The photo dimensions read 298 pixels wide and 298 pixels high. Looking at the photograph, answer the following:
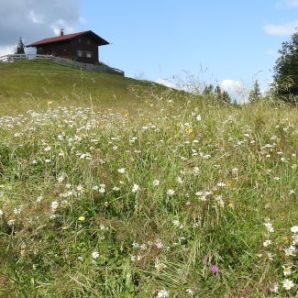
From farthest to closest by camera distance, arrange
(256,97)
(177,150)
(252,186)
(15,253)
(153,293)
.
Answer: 1. (256,97)
2. (177,150)
3. (252,186)
4. (15,253)
5. (153,293)

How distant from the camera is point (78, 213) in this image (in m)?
5.02

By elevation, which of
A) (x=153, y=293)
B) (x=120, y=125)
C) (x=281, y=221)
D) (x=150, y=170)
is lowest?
(x=153, y=293)

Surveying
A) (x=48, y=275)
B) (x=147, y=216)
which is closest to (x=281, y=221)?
(x=147, y=216)

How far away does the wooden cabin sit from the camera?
80750 millimetres

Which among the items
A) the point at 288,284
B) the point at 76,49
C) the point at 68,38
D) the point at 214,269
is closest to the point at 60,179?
the point at 214,269

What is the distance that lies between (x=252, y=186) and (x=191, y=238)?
1.32 meters

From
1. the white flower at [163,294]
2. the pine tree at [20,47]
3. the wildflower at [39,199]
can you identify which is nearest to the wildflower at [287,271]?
the white flower at [163,294]

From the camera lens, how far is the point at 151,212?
494cm

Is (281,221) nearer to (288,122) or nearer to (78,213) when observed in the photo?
(78,213)

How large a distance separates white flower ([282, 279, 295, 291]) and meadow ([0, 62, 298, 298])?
0.03 meters

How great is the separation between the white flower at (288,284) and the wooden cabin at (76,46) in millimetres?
78662

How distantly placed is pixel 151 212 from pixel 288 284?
5.06 ft

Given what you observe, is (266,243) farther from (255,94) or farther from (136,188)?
(255,94)

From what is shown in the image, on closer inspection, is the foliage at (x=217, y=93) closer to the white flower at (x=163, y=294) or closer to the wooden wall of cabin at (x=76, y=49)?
the white flower at (x=163, y=294)
